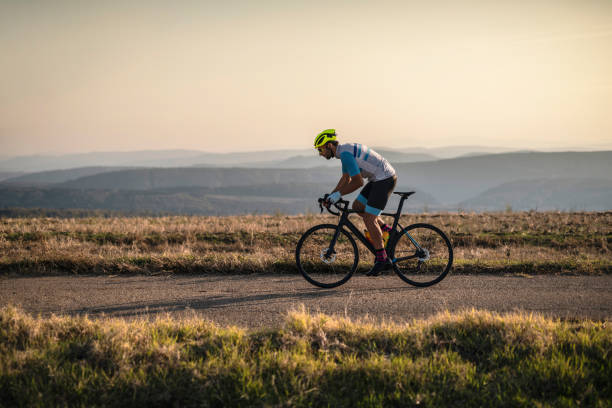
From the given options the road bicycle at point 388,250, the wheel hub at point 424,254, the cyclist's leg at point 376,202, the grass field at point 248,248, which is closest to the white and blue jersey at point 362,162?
the cyclist's leg at point 376,202

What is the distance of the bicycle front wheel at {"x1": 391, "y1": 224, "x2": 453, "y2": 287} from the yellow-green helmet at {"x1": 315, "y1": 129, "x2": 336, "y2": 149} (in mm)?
1991

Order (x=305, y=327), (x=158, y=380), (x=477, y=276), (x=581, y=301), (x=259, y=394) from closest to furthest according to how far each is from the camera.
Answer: (x=259, y=394), (x=158, y=380), (x=305, y=327), (x=581, y=301), (x=477, y=276)

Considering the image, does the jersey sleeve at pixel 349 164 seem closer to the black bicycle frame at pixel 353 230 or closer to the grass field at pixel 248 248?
the black bicycle frame at pixel 353 230

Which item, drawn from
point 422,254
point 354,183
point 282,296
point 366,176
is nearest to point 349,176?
point 354,183

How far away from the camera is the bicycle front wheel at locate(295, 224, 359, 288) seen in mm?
7324

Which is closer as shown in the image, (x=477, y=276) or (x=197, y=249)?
(x=477, y=276)

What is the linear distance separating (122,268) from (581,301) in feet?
25.4

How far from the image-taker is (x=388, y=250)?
7.26m

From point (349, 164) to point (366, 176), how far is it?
567mm

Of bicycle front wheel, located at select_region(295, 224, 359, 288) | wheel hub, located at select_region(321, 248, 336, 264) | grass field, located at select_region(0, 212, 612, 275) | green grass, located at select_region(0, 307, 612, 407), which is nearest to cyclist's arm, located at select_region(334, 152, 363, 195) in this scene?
bicycle front wheel, located at select_region(295, 224, 359, 288)

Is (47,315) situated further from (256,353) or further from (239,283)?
(256,353)

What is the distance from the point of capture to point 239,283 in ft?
24.5

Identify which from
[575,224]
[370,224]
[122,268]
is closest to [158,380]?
[370,224]

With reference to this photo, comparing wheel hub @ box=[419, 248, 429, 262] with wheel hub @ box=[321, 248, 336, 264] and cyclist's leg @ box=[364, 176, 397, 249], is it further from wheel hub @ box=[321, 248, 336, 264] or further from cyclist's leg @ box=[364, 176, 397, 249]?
wheel hub @ box=[321, 248, 336, 264]
